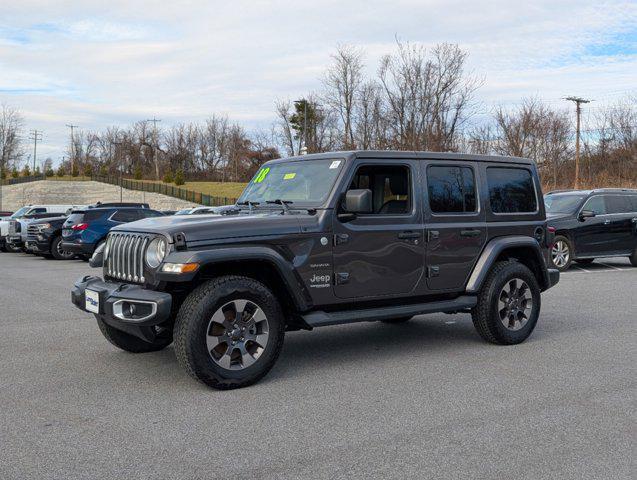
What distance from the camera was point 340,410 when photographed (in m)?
4.89

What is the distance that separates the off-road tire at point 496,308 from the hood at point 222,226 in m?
2.34

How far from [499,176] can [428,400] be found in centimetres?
313

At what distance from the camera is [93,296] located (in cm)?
573

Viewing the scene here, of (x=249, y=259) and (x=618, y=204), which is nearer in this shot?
(x=249, y=259)

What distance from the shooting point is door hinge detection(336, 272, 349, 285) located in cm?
592

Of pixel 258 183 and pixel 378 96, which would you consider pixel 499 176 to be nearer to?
pixel 258 183

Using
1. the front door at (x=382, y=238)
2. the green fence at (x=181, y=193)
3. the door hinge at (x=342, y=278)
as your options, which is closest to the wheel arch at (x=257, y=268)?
the door hinge at (x=342, y=278)

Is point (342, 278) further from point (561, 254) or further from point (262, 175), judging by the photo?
point (561, 254)

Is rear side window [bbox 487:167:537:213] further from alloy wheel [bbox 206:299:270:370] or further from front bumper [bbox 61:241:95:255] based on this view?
front bumper [bbox 61:241:95:255]

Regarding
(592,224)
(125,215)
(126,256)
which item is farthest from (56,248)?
(126,256)

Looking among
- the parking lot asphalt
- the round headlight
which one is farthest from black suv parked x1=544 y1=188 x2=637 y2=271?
the round headlight

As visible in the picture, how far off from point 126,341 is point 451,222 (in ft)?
11.2

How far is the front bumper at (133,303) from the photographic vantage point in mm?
5184

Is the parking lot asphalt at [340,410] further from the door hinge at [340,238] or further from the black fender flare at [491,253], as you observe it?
the door hinge at [340,238]
